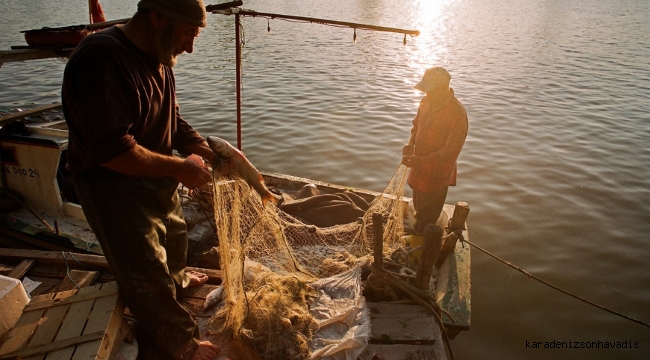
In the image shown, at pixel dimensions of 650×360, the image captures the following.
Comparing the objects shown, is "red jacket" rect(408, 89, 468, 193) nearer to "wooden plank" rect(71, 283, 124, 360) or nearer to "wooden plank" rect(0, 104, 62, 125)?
"wooden plank" rect(71, 283, 124, 360)

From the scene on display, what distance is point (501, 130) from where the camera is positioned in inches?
447

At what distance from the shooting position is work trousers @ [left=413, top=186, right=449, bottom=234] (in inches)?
205

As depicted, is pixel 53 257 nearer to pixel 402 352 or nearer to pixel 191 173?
pixel 191 173

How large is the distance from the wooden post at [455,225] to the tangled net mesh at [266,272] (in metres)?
0.60

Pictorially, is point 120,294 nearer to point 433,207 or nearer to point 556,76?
point 433,207

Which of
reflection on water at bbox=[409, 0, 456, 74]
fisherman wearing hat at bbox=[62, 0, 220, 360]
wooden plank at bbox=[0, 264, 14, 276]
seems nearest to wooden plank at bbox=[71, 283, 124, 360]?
fisherman wearing hat at bbox=[62, 0, 220, 360]

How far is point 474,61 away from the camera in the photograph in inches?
736

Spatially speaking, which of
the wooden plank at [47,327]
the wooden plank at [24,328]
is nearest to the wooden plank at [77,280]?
the wooden plank at [24,328]

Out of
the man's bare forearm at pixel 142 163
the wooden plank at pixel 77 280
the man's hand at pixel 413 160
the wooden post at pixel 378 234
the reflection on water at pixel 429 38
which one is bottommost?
the wooden plank at pixel 77 280

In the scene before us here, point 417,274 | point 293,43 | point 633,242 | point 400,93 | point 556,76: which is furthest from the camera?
point 293,43

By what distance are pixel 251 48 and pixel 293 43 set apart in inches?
108

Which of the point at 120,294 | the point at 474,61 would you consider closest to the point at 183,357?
the point at 120,294

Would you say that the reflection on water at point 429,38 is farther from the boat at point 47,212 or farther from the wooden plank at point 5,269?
the wooden plank at point 5,269

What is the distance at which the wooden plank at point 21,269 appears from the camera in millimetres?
4012
